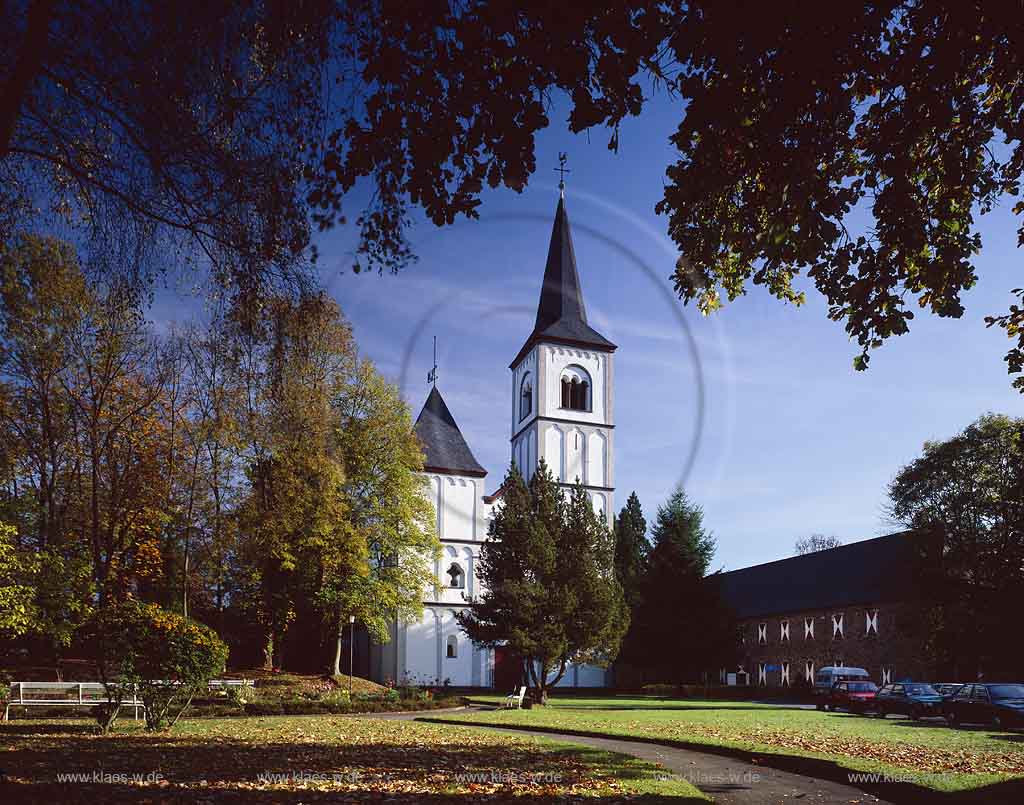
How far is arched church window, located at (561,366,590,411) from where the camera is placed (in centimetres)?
6291

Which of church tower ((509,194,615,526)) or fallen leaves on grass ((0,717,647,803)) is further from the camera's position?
church tower ((509,194,615,526))

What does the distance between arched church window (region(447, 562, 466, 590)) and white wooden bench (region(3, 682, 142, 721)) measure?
32.7 m

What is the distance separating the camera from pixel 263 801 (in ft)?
28.3

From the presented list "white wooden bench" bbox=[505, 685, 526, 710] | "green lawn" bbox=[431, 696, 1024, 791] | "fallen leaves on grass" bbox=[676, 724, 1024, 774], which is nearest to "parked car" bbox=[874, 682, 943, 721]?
"green lawn" bbox=[431, 696, 1024, 791]

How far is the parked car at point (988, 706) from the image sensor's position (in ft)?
80.6

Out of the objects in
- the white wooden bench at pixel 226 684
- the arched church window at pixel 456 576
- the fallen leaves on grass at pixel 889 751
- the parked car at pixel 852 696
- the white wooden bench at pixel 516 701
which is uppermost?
the arched church window at pixel 456 576

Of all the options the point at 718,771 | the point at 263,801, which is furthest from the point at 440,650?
the point at 263,801

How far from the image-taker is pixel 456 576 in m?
56.8

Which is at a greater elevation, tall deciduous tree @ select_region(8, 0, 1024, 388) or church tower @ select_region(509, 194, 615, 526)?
church tower @ select_region(509, 194, 615, 526)

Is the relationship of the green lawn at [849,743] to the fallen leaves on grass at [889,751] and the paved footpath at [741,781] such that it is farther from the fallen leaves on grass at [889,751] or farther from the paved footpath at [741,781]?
the paved footpath at [741,781]

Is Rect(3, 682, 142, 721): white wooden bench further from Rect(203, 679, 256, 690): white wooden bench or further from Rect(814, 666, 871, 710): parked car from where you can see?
Rect(814, 666, 871, 710): parked car

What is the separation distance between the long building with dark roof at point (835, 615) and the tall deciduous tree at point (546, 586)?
12.8 metres

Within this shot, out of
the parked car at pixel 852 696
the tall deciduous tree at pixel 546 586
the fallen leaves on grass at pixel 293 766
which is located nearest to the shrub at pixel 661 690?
the tall deciduous tree at pixel 546 586

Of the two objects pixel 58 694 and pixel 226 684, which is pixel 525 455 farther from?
pixel 58 694
